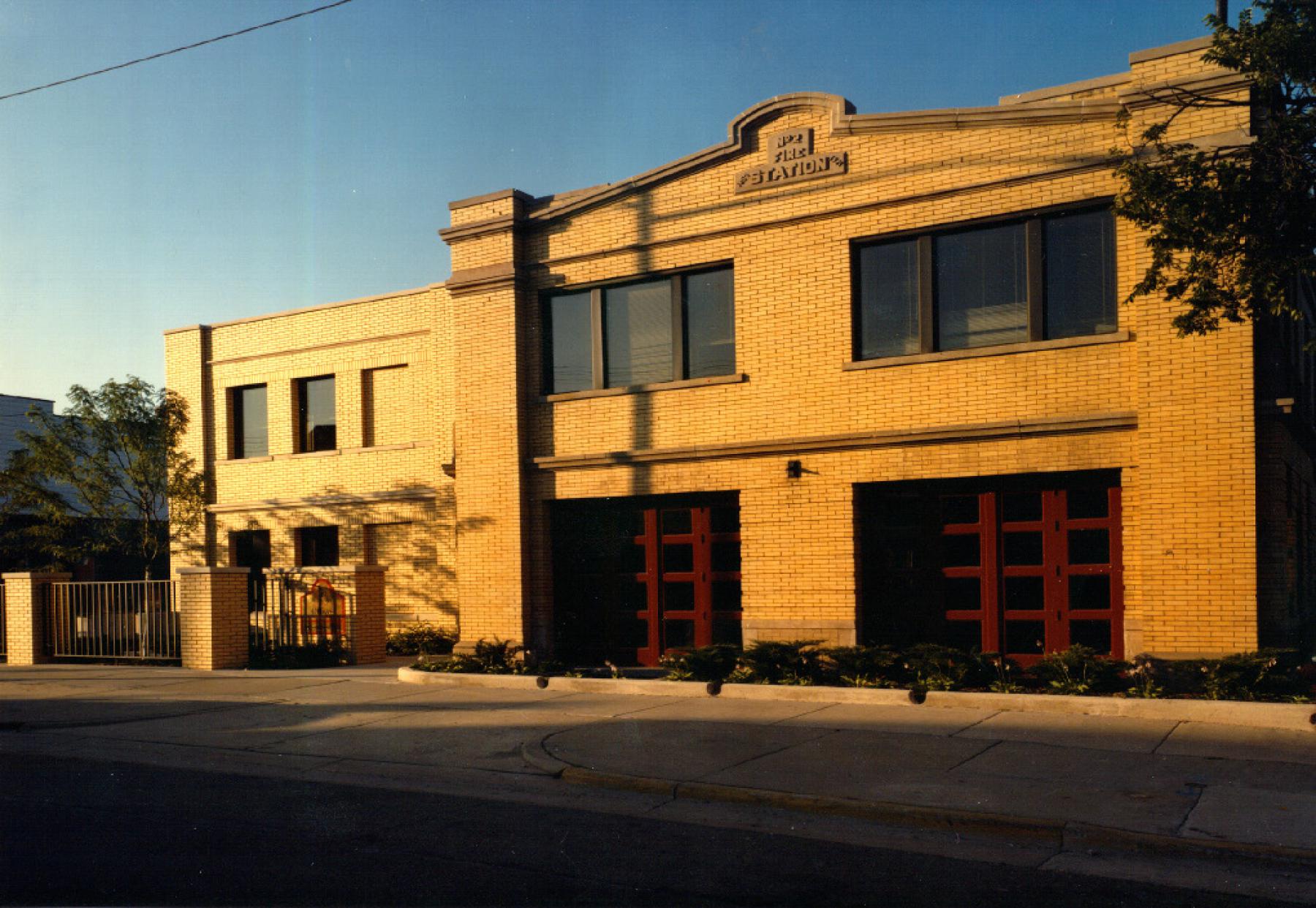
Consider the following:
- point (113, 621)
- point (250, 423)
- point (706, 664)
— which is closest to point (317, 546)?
point (250, 423)

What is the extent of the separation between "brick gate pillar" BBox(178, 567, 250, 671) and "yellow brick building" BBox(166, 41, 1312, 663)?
415 centimetres

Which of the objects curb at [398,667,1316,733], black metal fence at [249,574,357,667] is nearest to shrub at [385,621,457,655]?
black metal fence at [249,574,357,667]

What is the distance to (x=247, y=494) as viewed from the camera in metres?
24.1

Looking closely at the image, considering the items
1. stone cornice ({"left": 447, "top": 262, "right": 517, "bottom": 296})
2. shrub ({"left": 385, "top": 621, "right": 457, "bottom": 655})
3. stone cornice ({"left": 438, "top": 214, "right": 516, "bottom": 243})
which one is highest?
stone cornice ({"left": 438, "top": 214, "right": 516, "bottom": 243})

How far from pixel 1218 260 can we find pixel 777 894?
8.11m

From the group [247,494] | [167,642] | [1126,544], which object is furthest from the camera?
[247,494]

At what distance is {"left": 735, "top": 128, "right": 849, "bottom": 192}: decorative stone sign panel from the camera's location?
1530 cm

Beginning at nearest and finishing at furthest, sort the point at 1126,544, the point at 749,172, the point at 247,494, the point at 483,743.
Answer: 1. the point at 483,743
2. the point at 1126,544
3. the point at 749,172
4. the point at 247,494

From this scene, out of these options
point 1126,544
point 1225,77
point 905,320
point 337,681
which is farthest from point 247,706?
point 1225,77

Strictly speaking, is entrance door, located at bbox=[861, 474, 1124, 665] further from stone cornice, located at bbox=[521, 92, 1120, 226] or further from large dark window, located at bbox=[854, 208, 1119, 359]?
Result: stone cornice, located at bbox=[521, 92, 1120, 226]

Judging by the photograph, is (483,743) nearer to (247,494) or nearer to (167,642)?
(167,642)

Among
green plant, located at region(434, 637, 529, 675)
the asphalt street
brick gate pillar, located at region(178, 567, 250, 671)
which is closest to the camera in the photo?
the asphalt street

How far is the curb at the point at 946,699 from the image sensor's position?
10.7 metres

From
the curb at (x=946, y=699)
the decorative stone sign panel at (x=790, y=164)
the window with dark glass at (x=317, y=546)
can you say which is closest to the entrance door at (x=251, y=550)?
the window with dark glass at (x=317, y=546)
